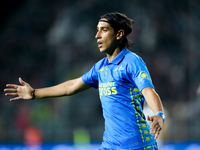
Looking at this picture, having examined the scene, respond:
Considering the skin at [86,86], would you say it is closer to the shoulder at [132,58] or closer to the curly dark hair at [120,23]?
the curly dark hair at [120,23]

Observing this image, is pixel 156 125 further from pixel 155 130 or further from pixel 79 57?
pixel 79 57

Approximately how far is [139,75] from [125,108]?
0.38m

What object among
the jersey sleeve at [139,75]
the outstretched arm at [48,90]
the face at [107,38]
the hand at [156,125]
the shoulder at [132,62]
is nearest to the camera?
the hand at [156,125]

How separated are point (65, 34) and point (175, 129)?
518 cm

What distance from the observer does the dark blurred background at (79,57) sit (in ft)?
34.1

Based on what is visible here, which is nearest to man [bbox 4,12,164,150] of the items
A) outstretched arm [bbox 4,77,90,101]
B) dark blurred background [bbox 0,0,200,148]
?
outstretched arm [bbox 4,77,90,101]

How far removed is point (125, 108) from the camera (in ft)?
10.3

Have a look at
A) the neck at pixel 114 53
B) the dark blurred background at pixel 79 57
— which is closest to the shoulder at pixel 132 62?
the neck at pixel 114 53

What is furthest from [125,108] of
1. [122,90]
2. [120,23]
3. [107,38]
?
[120,23]

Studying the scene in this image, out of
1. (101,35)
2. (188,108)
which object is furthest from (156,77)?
(101,35)

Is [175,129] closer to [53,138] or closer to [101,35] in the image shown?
[53,138]

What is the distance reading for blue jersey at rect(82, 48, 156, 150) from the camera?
309 centimetres

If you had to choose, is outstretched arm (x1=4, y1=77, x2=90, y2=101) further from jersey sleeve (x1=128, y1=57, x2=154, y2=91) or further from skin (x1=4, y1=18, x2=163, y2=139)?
jersey sleeve (x1=128, y1=57, x2=154, y2=91)

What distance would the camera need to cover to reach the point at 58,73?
10789 mm
